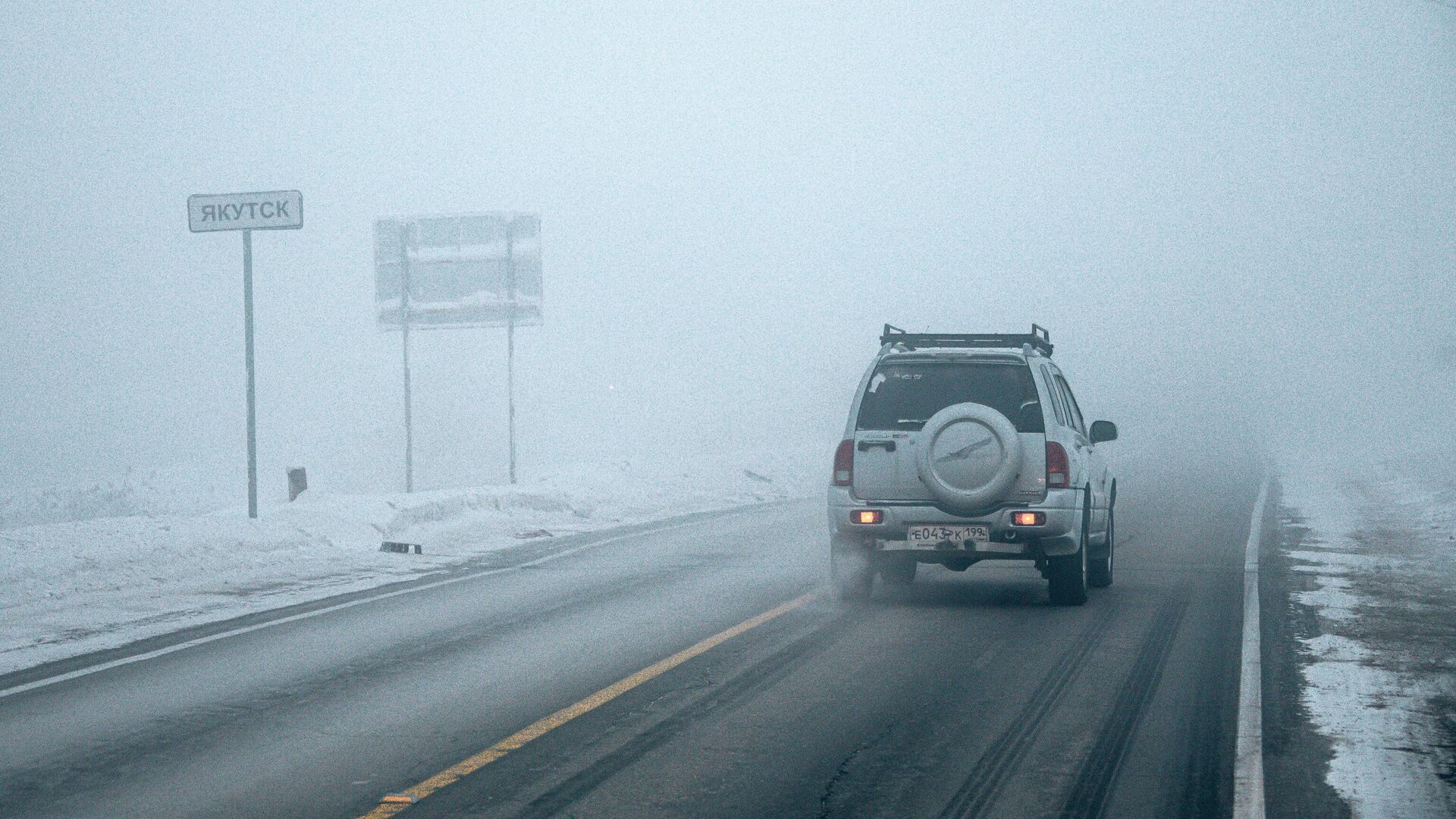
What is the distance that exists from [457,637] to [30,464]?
171 feet

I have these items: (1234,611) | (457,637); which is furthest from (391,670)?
(1234,611)

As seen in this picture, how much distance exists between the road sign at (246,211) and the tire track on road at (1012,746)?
1165 cm

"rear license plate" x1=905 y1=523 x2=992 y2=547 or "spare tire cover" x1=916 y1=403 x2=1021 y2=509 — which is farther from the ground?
"spare tire cover" x1=916 y1=403 x2=1021 y2=509

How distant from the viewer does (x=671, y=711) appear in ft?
23.8

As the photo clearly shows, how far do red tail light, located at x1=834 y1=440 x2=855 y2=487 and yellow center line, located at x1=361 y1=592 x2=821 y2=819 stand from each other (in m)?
1.35

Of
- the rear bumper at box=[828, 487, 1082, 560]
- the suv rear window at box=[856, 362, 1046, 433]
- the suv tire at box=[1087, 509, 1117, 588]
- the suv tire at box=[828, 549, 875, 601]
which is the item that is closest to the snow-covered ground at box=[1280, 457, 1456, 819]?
the suv tire at box=[1087, 509, 1117, 588]

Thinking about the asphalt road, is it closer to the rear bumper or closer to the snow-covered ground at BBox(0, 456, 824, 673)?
the rear bumper

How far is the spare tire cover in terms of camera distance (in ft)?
34.8

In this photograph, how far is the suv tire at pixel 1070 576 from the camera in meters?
11.1

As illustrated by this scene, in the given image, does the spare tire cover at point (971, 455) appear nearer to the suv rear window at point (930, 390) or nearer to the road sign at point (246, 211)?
the suv rear window at point (930, 390)

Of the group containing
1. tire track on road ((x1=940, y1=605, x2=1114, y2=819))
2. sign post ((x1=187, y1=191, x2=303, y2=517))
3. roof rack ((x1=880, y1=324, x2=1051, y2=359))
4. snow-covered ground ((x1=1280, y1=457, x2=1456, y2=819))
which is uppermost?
sign post ((x1=187, y1=191, x2=303, y2=517))

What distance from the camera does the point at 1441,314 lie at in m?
141

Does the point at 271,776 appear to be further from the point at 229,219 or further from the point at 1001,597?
the point at 229,219

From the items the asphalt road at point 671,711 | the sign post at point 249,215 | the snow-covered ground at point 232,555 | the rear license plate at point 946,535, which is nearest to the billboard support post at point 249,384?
the sign post at point 249,215
